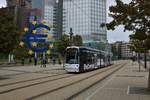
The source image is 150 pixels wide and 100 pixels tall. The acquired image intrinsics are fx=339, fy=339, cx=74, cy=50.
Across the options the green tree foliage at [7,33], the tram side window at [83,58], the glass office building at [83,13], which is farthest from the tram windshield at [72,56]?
the glass office building at [83,13]

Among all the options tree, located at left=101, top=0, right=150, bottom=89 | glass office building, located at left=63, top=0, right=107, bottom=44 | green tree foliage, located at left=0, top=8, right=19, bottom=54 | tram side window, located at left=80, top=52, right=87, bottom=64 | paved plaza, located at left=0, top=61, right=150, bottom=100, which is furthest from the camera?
glass office building, located at left=63, top=0, right=107, bottom=44

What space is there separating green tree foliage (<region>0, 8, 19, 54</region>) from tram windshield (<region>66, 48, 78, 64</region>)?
10.9m

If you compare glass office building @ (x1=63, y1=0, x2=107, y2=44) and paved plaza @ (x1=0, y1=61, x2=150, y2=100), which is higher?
glass office building @ (x1=63, y1=0, x2=107, y2=44)

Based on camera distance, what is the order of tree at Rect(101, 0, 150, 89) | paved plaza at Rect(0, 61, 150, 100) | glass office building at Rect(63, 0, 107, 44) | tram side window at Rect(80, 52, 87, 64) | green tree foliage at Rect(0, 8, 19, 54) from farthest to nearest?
glass office building at Rect(63, 0, 107, 44) < tram side window at Rect(80, 52, 87, 64) < green tree foliage at Rect(0, 8, 19, 54) < tree at Rect(101, 0, 150, 89) < paved plaza at Rect(0, 61, 150, 100)

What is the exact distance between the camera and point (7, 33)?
27984 mm

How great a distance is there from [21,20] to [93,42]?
2903 centimetres

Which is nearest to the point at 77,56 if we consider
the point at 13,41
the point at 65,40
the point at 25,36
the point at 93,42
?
the point at 13,41

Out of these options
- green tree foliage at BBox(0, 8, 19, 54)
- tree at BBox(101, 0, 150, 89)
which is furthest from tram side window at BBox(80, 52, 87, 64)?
tree at BBox(101, 0, 150, 89)

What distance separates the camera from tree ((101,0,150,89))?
1723 cm

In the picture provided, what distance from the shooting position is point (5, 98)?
14211 mm

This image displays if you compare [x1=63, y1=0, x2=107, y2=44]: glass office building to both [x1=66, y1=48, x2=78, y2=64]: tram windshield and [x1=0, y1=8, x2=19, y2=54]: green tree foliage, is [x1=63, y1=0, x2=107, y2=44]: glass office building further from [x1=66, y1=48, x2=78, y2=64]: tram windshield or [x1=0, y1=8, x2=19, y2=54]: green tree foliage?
[x1=0, y1=8, x2=19, y2=54]: green tree foliage

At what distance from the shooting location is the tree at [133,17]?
1723 cm

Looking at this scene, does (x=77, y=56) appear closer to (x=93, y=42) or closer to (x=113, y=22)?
(x=113, y=22)

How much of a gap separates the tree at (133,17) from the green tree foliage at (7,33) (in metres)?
12.0
